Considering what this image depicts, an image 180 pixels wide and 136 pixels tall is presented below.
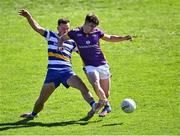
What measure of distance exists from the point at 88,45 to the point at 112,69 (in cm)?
549

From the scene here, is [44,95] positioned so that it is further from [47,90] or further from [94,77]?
[94,77]

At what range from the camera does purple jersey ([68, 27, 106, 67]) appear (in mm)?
15242

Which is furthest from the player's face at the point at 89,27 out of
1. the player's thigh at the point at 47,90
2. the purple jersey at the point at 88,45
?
the player's thigh at the point at 47,90

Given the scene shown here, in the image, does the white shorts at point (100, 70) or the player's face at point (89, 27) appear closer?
the player's face at point (89, 27)

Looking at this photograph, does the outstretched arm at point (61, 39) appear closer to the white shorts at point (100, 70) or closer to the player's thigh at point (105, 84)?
the white shorts at point (100, 70)

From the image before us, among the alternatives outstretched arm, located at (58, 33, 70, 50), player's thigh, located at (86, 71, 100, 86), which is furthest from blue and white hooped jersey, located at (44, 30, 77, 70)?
player's thigh, located at (86, 71, 100, 86)

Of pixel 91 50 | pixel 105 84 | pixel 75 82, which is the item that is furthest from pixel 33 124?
pixel 91 50

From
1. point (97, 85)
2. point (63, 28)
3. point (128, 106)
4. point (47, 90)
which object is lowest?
point (128, 106)

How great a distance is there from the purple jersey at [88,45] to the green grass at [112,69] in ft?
4.02

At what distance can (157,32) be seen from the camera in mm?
24625

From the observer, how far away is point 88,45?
15281 mm

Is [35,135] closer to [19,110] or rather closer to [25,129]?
[25,129]

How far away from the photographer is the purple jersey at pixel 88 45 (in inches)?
600

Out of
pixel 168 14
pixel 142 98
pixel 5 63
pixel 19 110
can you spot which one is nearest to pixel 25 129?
pixel 19 110
